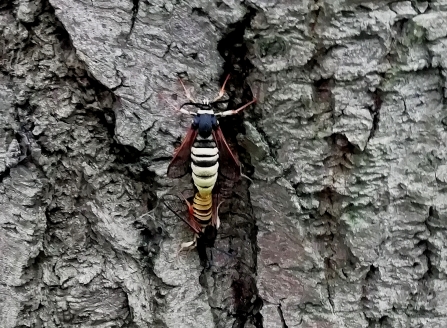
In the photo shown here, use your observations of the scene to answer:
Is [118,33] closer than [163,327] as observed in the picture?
Yes

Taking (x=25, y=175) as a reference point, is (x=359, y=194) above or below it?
above

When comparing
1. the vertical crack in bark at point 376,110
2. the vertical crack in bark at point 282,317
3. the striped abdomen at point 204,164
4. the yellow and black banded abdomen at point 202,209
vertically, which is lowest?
the vertical crack in bark at point 282,317

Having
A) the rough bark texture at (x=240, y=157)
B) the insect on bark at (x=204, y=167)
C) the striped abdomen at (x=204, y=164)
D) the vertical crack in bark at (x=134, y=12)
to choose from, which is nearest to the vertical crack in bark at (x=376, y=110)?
the rough bark texture at (x=240, y=157)

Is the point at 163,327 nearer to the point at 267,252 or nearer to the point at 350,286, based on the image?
the point at 267,252

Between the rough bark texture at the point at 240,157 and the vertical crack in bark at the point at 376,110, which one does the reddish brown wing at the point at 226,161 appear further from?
the vertical crack in bark at the point at 376,110

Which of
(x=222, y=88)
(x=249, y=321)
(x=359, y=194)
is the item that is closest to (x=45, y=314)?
(x=249, y=321)

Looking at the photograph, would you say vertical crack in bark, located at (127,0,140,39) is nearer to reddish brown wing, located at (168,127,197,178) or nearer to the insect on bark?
the insect on bark

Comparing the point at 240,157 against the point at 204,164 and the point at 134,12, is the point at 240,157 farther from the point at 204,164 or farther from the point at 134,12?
the point at 134,12

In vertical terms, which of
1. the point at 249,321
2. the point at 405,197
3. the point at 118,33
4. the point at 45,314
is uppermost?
the point at 118,33
